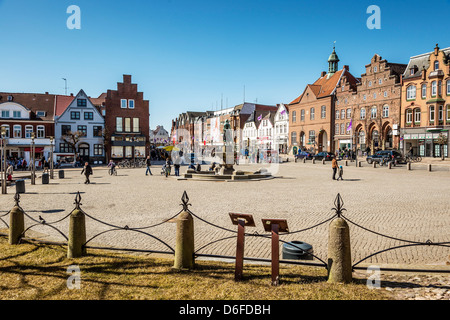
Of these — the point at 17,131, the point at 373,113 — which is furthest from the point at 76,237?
the point at 373,113

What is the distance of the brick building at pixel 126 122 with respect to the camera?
50.3 metres

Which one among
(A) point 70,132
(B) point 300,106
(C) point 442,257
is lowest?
(C) point 442,257

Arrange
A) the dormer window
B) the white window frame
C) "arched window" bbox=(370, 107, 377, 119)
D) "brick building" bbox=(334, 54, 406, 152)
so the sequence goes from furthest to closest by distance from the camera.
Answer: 1. "arched window" bbox=(370, 107, 377, 119)
2. "brick building" bbox=(334, 54, 406, 152)
3. the dormer window
4. the white window frame

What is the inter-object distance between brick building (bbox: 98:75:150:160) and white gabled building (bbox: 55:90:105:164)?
1393mm

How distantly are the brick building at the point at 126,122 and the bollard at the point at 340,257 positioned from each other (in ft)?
158

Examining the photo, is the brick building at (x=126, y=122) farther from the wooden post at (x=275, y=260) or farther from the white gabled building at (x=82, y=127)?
the wooden post at (x=275, y=260)

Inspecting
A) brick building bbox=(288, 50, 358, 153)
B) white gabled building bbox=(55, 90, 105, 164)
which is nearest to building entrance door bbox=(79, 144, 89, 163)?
white gabled building bbox=(55, 90, 105, 164)

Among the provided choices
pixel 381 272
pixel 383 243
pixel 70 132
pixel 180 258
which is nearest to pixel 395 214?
pixel 383 243

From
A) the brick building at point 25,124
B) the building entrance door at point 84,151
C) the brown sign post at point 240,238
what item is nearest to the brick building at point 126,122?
the building entrance door at point 84,151

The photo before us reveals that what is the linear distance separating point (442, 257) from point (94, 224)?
9.20 metres

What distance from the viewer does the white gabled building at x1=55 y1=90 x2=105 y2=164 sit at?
48.0 m

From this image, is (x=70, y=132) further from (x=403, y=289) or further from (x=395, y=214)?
(x=403, y=289)

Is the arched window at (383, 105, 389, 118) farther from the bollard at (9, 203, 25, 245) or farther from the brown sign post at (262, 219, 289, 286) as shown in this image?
the bollard at (9, 203, 25, 245)
